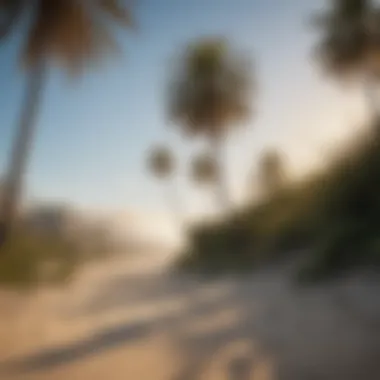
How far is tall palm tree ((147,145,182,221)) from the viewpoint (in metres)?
1.25

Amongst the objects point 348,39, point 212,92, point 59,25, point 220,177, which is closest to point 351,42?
point 348,39

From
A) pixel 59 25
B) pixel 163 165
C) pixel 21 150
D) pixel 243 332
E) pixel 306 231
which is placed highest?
pixel 59 25

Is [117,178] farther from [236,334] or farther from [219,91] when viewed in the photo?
[236,334]

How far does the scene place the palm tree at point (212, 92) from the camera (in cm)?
127

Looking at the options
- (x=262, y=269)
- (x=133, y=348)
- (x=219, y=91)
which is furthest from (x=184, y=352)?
(x=219, y=91)

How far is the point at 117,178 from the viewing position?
49.3 inches

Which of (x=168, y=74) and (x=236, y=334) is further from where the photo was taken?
(x=168, y=74)

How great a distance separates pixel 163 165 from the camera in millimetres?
1256

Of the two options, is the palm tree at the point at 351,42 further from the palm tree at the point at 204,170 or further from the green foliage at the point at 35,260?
the green foliage at the point at 35,260

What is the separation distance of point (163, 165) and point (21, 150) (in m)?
0.37

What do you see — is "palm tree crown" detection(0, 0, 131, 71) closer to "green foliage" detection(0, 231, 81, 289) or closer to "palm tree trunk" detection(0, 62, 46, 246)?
"palm tree trunk" detection(0, 62, 46, 246)

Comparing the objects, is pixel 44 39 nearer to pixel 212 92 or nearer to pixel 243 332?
pixel 212 92

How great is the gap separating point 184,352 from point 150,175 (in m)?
0.45

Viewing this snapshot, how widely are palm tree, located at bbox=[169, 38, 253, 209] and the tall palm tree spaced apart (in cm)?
8
